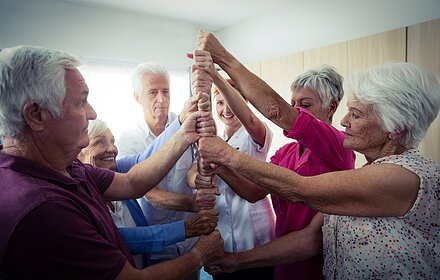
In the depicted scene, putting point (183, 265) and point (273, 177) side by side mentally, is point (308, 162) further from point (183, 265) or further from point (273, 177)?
point (183, 265)

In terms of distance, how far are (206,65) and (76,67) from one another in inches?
17.4

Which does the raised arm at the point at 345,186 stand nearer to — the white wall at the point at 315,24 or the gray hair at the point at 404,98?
the gray hair at the point at 404,98

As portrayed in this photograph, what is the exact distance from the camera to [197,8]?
3.76 m

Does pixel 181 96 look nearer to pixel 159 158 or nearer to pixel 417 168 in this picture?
pixel 159 158

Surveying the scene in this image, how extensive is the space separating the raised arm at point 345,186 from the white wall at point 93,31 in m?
3.19

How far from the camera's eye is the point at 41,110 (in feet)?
2.67

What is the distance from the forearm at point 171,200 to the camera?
1376 millimetres

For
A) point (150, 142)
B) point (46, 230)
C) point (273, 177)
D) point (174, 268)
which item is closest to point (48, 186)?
point (46, 230)

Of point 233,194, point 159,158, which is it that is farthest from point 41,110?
point 233,194

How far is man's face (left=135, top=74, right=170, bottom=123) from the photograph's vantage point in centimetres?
184

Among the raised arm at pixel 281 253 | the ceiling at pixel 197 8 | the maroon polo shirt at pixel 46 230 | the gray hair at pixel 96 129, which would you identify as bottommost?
the raised arm at pixel 281 253

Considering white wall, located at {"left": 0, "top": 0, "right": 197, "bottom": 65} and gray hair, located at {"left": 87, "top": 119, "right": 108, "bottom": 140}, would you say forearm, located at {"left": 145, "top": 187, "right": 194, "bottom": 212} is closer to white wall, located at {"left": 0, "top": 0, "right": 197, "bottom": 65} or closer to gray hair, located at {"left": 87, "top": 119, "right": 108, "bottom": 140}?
gray hair, located at {"left": 87, "top": 119, "right": 108, "bottom": 140}

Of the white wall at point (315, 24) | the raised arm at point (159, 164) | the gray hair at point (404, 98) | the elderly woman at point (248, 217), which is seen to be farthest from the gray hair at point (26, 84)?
the white wall at point (315, 24)

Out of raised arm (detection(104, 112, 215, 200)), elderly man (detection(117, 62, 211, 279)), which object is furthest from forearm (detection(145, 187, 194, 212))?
raised arm (detection(104, 112, 215, 200))
